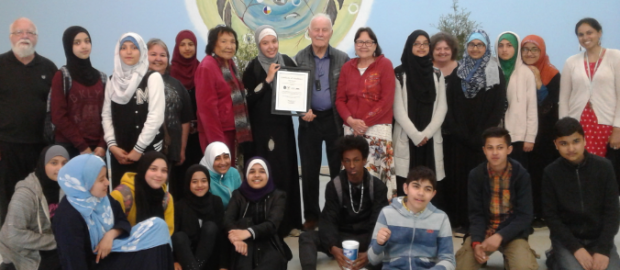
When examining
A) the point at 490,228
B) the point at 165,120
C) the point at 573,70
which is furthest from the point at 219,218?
the point at 573,70

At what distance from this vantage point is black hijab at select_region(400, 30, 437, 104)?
3941 mm

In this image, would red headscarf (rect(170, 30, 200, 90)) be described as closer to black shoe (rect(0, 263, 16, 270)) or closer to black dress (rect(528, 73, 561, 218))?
black shoe (rect(0, 263, 16, 270))

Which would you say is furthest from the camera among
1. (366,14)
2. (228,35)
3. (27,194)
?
(366,14)

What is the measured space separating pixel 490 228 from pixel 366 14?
13.7 ft

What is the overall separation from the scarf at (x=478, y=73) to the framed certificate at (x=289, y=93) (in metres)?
1.22

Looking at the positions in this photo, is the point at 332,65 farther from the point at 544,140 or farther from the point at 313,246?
the point at 544,140

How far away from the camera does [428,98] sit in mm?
3977

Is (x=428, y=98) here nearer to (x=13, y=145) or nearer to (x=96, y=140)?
(x=96, y=140)

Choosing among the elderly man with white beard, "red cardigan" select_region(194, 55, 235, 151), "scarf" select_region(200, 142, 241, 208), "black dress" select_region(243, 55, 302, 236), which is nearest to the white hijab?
"scarf" select_region(200, 142, 241, 208)

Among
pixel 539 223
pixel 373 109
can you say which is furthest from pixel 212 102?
pixel 539 223

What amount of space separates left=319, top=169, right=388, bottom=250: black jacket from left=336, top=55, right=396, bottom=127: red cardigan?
1.79ft

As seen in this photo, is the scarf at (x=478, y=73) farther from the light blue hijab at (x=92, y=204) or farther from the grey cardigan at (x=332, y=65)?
the light blue hijab at (x=92, y=204)

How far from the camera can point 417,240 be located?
2.99 meters

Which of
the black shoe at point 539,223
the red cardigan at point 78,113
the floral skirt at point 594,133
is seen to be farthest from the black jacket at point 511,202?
the red cardigan at point 78,113
